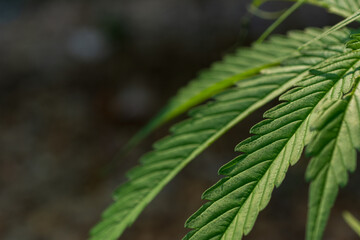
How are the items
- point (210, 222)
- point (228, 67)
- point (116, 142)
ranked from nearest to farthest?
point (210, 222) → point (228, 67) → point (116, 142)

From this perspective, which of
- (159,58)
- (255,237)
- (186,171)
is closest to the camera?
(255,237)

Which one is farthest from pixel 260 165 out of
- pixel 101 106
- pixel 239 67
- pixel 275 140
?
pixel 101 106

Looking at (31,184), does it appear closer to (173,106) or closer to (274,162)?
(173,106)

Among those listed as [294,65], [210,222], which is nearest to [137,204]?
[210,222]

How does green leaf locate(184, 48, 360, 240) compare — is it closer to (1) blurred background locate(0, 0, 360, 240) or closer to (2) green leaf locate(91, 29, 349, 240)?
(2) green leaf locate(91, 29, 349, 240)

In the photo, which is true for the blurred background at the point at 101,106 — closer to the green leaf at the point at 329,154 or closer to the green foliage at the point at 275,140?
the green foliage at the point at 275,140

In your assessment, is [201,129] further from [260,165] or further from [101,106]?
[101,106]
